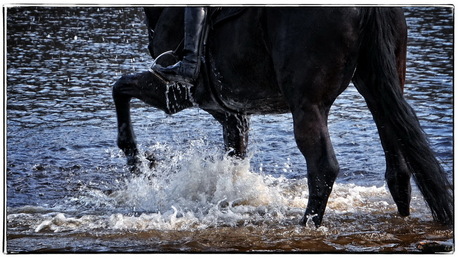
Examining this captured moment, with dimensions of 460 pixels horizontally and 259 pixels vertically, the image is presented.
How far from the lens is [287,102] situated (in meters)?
5.08

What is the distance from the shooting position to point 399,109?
16.8 ft

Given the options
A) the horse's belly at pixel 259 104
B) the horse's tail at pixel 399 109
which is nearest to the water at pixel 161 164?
the horse's tail at pixel 399 109

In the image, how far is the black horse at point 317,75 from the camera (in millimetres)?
4859

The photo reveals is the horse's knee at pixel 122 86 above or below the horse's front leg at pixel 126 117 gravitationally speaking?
above

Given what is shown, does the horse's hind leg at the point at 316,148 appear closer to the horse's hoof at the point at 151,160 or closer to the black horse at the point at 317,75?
the black horse at the point at 317,75

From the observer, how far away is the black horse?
4859 millimetres

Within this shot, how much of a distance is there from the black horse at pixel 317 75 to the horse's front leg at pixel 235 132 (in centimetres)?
49

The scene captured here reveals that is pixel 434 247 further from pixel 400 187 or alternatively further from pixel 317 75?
pixel 317 75

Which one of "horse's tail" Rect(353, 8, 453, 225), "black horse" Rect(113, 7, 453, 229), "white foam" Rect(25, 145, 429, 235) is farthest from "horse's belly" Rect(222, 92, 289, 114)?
"white foam" Rect(25, 145, 429, 235)

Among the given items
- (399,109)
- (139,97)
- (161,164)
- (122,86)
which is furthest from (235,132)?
(399,109)

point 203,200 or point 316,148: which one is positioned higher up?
point 316,148

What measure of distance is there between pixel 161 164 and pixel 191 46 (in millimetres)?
1133

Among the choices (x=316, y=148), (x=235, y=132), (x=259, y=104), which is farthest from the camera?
(x=235, y=132)

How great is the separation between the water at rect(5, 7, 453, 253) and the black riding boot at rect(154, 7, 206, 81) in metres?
0.43
